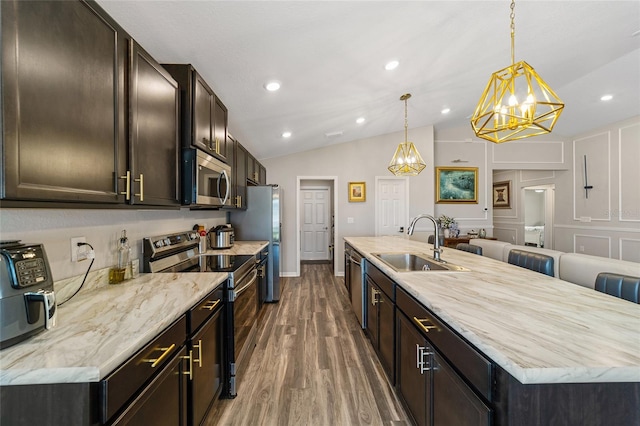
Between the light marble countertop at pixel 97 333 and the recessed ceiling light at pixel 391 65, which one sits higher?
the recessed ceiling light at pixel 391 65

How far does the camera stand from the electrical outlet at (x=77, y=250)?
4.27 ft

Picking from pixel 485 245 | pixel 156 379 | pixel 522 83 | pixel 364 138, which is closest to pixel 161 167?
pixel 156 379

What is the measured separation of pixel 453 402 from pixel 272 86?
101 inches

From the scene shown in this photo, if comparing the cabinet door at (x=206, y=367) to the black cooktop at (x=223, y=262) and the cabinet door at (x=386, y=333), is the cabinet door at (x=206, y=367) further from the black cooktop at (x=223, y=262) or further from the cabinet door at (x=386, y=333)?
the cabinet door at (x=386, y=333)

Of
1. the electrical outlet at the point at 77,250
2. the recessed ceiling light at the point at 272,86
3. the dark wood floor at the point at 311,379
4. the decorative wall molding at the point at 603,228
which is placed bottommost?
the dark wood floor at the point at 311,379

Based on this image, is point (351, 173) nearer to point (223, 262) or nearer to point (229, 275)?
point (223, 262)

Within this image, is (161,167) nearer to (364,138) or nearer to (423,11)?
(423,11)

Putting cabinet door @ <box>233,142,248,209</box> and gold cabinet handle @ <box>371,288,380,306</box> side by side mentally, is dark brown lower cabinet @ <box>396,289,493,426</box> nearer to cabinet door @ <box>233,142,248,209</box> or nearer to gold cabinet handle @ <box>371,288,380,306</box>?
gold cabinet handle @ <box>371,288,380,306</box>

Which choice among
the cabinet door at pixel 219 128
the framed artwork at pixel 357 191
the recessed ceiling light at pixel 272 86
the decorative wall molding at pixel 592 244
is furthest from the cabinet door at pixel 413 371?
the decorative wall molding at pixel 592 244

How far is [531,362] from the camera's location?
2.36 ft

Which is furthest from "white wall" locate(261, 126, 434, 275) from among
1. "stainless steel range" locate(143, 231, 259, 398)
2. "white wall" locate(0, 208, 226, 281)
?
"white wall" locate(0, 208, 226, 281)

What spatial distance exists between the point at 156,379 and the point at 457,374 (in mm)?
1150

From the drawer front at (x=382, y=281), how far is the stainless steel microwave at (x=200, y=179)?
1.45 metres

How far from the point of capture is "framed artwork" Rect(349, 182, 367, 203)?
18.0 feet
